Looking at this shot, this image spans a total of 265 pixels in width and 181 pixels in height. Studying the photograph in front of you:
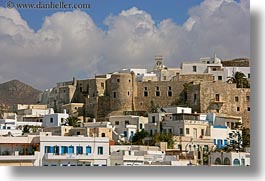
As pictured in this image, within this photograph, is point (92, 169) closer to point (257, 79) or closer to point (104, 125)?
point (257, 79)

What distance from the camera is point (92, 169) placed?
28.7 feet

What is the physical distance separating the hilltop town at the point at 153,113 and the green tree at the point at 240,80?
4 cm

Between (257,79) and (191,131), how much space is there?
904cm

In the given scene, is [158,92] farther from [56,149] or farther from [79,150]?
[56,149]

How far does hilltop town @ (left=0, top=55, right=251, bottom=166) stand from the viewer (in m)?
15.6

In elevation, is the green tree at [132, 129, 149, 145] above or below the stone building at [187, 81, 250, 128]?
below

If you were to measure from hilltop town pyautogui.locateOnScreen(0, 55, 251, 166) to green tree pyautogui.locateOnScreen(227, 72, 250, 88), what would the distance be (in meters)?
→ 0.04

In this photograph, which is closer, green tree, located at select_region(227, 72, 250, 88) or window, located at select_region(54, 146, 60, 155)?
window, located at select_region(54, 146, 60, 155)

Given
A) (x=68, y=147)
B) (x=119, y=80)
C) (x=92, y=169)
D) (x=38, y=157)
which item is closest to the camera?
(x=92, y=169)

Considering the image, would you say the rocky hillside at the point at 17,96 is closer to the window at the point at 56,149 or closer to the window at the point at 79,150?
the window at the point at 79,150

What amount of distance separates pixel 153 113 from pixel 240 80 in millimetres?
3593

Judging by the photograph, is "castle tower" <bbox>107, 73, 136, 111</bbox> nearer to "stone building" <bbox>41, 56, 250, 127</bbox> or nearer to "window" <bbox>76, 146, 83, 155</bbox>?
"stone building" <bbox>41, 56, 250, 127</bbox>

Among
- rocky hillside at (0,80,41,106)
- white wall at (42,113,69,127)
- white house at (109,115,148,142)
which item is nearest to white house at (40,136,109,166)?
white house at (109,115,148,142)

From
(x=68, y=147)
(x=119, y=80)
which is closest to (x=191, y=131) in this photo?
(x=119, y=80)
